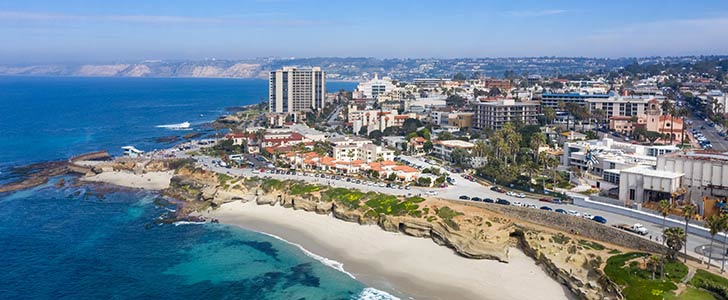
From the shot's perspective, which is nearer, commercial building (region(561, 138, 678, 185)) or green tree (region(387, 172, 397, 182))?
commercial building (region(561, 138, 678, 185))

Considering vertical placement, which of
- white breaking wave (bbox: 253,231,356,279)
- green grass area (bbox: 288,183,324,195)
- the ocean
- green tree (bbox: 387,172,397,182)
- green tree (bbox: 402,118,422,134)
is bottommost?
the ocean

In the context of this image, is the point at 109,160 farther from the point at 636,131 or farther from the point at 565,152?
the point at 636,131

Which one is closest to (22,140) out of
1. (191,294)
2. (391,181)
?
(391,181)

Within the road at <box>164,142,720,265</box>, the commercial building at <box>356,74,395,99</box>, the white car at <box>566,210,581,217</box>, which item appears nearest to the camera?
the road at <box>164,142,720,265</box>

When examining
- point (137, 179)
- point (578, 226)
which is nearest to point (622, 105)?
point (578, 226)

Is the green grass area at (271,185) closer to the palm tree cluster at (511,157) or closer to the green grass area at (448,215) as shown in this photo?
the green grass area at (448,215)

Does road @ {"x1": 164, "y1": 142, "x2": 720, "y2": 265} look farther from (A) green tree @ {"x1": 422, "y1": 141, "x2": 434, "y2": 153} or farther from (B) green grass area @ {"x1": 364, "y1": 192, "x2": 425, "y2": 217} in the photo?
(A) green tree @ {"x1": 422, "y1": 141, "x2": 434, "y2": 153}

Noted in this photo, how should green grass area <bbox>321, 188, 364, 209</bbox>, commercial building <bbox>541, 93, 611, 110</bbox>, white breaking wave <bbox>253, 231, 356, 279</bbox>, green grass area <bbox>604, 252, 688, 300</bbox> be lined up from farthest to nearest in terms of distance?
commercial building <bbox>541, 93, 611, 110</bbox> → green grass area <bbox>321, 188, 364, 209</bbox> → white breaking wave <bbox>253, 231, 356, 279</bbox> → green grass area <bbox>604, 252, 688, 300</bbox>

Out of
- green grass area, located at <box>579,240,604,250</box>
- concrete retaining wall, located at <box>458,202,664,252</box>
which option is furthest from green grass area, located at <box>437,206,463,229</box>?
green grass area, located at <box>579,240,604,250</box>
